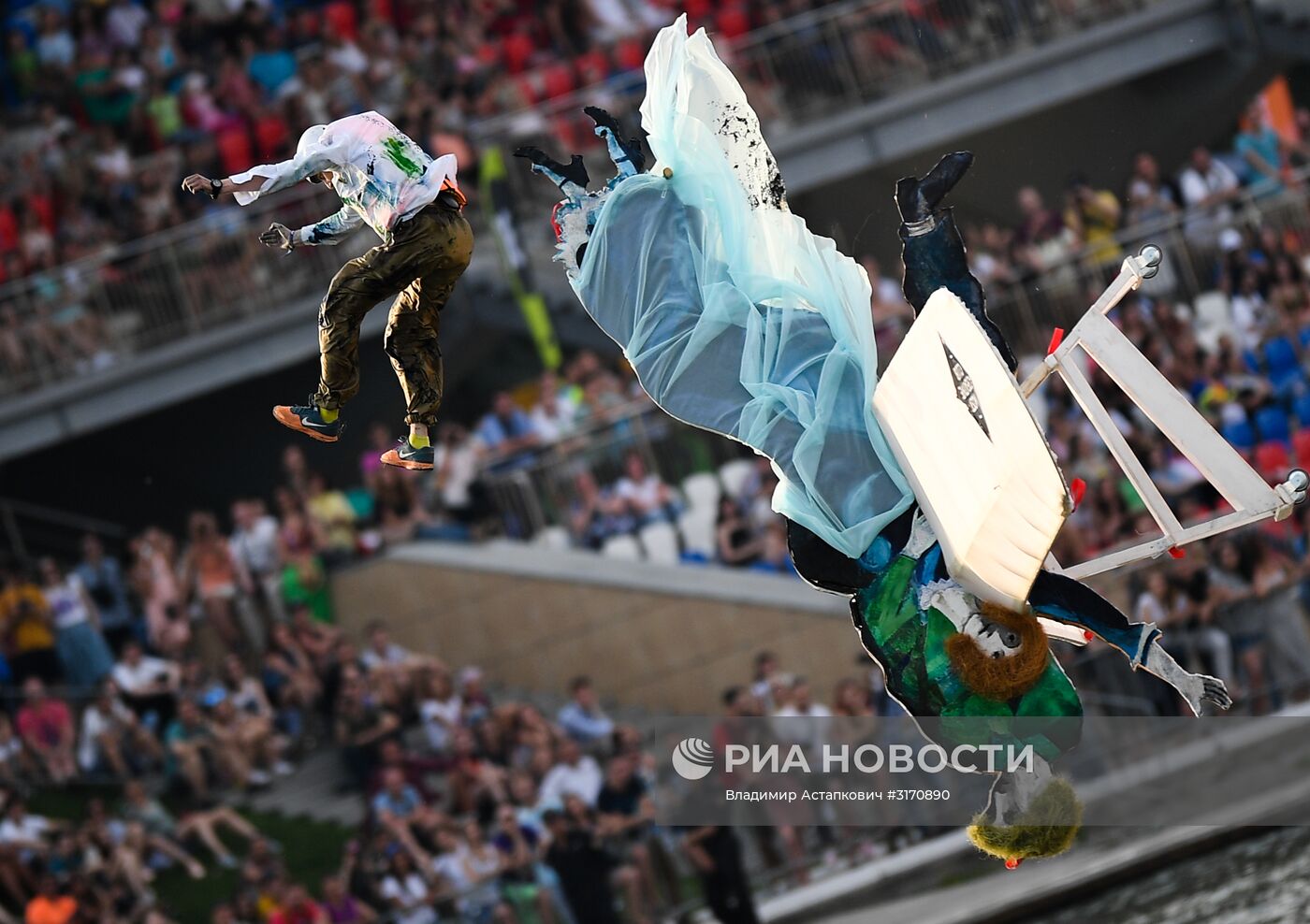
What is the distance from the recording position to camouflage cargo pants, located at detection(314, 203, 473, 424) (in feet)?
22.1

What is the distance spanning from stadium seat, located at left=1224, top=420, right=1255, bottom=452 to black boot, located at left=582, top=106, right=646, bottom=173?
7082 mm

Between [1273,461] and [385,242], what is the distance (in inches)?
301

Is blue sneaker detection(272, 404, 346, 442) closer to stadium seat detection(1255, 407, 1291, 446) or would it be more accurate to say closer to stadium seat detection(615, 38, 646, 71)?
stadium seat detection(1255, 407, 1291, 446)

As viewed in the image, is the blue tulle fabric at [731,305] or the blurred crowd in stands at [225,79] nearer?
the blue tulle fabric at [731,305]

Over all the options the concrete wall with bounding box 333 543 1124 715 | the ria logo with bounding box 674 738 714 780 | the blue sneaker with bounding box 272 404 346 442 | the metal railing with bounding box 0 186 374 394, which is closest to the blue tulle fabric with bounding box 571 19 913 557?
the blue sneaker with bounding box 272 404 346 442

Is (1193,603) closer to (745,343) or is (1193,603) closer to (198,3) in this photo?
(745,343)

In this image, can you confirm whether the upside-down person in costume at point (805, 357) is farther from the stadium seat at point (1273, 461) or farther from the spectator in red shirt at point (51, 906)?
the stadium seat at point (1273, 461)

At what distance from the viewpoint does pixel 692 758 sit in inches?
419

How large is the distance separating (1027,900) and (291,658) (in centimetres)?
479

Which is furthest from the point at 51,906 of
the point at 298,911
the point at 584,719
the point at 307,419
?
the point at 307,419

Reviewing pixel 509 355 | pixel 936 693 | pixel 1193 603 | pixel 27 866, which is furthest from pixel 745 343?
pixel 509 355

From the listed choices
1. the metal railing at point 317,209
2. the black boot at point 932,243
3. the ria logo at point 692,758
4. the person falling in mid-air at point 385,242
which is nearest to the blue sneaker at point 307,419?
the person falling in mid-air at point 385,242

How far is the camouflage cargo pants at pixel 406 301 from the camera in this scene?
6.74 meters

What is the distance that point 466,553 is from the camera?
14.2 meters
